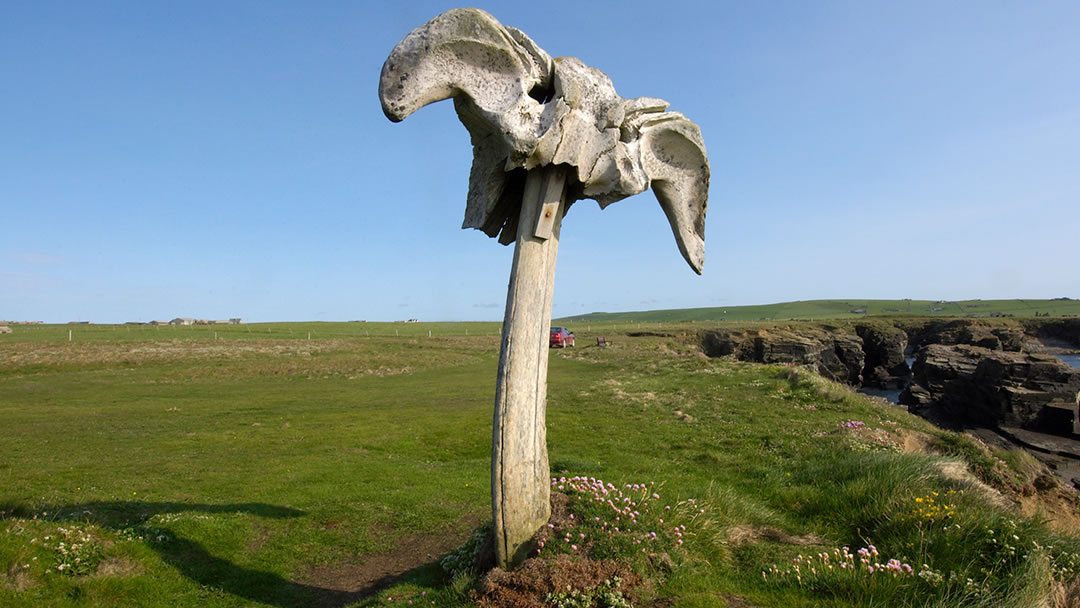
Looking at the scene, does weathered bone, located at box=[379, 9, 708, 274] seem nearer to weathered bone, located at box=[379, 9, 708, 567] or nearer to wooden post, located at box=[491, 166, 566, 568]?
weathered bone, located at box=[379, 9, 708, 567]

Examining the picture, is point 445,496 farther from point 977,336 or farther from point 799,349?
point 977,336

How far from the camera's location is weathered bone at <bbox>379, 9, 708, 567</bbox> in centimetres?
464

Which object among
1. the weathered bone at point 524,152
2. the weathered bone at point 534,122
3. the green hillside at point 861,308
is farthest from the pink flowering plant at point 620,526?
the green hillside at point 861,308

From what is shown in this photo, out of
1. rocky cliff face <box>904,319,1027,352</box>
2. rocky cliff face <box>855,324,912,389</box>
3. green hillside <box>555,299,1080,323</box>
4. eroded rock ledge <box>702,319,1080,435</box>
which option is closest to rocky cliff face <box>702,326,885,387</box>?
eroded rock ledge <box>702,319,1080,435</box>

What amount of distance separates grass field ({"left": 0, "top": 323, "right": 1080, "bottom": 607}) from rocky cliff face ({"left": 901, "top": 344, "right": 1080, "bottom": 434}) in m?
11.6

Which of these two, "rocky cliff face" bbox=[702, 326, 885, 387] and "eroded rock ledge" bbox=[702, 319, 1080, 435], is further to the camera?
"rocky cliff face" bbox=[702, 326, 885, 387]

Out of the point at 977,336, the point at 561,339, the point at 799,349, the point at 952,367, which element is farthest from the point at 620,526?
the point at 977,336

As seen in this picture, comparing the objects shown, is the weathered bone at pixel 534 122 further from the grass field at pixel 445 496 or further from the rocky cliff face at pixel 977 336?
the rocky cliff face at pixel 977 336

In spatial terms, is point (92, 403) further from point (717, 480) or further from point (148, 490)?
point (717, 480)

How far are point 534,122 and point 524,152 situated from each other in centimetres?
29

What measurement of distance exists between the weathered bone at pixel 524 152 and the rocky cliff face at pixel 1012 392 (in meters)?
27.7

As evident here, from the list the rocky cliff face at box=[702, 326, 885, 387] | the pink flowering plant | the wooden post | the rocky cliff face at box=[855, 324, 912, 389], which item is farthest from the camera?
the rocky cliff face at box=[855, 324, 912, 389]

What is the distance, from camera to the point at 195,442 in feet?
48.1

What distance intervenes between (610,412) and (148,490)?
11996 millimetres
